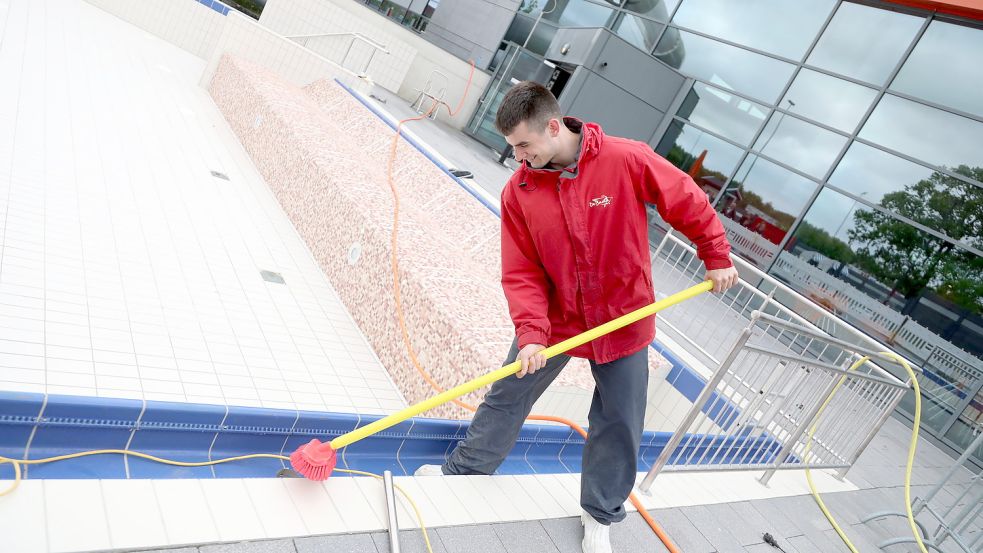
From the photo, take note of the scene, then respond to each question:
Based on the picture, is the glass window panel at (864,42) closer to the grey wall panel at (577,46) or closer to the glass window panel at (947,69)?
the glass window panel at (947,69)

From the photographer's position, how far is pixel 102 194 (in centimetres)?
486

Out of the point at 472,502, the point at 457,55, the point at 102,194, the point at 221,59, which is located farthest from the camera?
the point at 457,55

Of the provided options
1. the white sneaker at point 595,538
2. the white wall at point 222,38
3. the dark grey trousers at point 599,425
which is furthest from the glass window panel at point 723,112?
the white sneaker at point 595,538

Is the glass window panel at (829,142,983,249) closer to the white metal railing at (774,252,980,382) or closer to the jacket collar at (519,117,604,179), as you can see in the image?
the white metal railing at (774,252,980,382)

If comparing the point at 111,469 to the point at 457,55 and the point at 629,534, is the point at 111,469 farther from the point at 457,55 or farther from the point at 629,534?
the point at 457,55

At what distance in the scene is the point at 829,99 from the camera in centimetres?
877

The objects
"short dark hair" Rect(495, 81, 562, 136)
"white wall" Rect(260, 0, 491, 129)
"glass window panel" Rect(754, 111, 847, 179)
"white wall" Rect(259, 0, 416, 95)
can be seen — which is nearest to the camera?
"short dark hair" Rect(495, 81, 562, 136)

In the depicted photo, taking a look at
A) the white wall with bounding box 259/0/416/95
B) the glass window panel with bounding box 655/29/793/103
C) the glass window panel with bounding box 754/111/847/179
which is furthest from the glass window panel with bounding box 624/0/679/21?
the white wall with bounding box 259/0/416/95

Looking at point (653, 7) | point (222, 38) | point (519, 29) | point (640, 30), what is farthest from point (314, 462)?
point (519, 29)

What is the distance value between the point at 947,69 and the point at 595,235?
7.74 metres

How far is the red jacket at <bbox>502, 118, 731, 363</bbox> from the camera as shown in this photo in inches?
87.4

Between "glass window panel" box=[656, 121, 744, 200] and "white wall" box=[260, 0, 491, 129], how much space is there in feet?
15.5

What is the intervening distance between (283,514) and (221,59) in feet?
32.3

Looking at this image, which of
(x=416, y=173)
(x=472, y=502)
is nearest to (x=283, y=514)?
(x=472, y=502)
